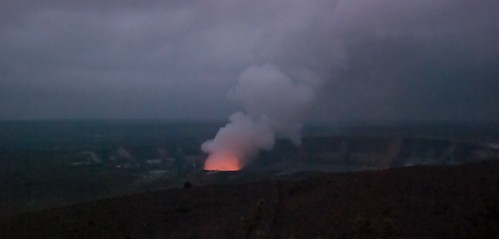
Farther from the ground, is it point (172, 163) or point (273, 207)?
point (273, 207)

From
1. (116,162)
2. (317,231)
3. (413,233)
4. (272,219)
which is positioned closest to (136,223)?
(272,219)

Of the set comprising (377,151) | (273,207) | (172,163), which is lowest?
(172,163)

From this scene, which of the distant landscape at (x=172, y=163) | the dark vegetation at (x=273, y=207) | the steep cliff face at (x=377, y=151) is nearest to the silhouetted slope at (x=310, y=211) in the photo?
the dark vegetation at (x=273, y=207)

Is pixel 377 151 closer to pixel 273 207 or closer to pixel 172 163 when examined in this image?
pixel 172 163

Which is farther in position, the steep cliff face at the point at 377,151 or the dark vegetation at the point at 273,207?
the steep cliff face at the point at 377,151

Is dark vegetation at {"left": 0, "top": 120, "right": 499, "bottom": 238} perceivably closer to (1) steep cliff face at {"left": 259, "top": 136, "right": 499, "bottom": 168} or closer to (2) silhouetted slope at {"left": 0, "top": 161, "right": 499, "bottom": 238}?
(2) silhouetted slope at {"left": 0, "top": 161, "right": 499, "bottom": 238}

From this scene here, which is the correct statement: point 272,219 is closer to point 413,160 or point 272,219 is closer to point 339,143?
point 413,160

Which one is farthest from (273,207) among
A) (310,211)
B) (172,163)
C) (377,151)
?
(377,151)

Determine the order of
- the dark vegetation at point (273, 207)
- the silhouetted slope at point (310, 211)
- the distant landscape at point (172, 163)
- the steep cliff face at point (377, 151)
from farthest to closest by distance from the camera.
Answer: the steep cliff face at point (377, 151) < the distant landscape at point (172, 163) < the dark vegetation at point (273, 207) < the silhouetted slope at point (310, 211)

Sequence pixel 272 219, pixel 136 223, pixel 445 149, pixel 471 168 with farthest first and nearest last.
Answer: pixel 445 149 < pixel 471 168 < pixel 136 223 < pixel 272 219

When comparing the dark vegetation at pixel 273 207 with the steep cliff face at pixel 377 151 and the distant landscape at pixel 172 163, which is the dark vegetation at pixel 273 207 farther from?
the steep cliff face at pixel 377 151

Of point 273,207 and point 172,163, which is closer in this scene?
point 273,207
